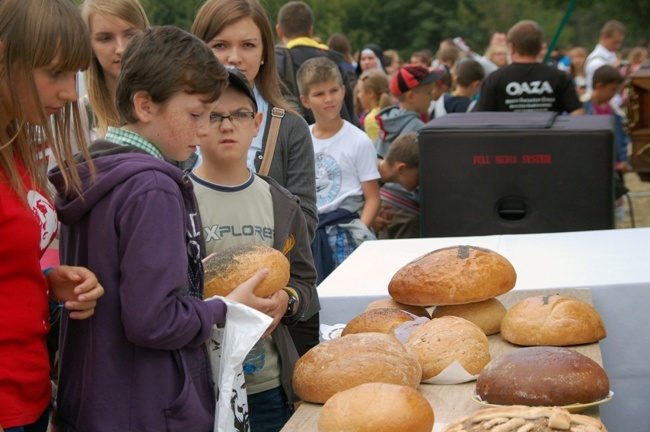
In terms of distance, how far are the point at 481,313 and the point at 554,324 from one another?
0.25 metres

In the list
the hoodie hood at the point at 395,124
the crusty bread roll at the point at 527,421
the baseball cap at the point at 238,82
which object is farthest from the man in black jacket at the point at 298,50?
the crusty bread roll at the point at 527,421

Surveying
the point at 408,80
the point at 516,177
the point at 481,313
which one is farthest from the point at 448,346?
the point at 408,80

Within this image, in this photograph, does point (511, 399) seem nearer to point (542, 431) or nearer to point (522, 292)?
point (542, 431)

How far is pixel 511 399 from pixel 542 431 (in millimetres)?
285

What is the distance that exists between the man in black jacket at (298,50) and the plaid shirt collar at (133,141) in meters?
4.00

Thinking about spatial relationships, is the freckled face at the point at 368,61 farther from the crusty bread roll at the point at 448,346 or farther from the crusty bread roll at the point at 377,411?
the crusty bread roll at the point at 377,411

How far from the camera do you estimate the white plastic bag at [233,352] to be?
2.15m

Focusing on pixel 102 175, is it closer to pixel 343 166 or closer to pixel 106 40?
pixel 106 40

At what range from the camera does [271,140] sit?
124 inches

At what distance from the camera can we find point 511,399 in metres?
2.00

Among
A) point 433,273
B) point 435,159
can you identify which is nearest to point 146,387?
point 433,273

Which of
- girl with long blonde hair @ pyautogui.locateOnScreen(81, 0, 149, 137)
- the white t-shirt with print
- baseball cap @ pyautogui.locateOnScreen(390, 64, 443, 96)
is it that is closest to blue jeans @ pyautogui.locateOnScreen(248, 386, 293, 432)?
girl with long blonde hair @ pyautogui.locateOnScreen(81, 0, 149, 137)

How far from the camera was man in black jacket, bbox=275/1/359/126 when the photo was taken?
20.6ft

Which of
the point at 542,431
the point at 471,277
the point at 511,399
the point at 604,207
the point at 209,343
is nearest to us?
the point at 542,431
